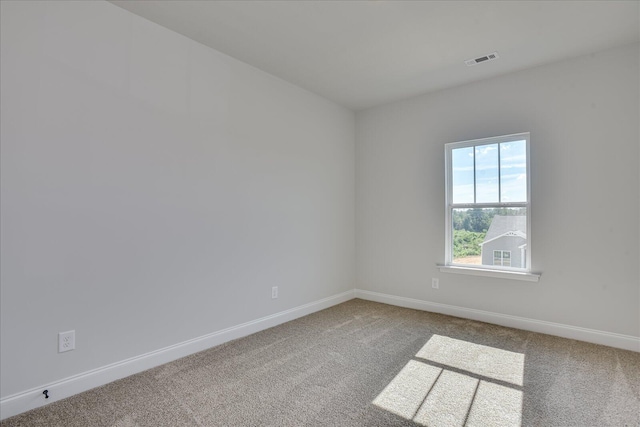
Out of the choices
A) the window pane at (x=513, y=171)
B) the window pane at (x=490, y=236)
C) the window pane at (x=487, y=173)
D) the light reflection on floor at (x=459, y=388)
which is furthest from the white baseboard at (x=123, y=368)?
the window pane at (x=513, y=171)

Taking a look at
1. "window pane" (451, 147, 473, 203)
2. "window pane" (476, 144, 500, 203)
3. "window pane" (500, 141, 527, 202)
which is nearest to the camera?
"window pane" (500, 141, 527, 202)

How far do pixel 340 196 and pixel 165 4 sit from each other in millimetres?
2768

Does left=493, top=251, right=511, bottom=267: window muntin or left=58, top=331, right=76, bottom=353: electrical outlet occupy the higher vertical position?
left=493, top=251, right=511, bottom=267: window muntin

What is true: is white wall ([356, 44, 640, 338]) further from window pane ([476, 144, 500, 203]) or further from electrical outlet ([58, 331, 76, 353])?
electrical outlet ([58, 331, 76, 353])

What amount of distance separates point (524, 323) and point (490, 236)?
0.90m

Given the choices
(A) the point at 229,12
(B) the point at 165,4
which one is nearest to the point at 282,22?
(A) the point at 229,12

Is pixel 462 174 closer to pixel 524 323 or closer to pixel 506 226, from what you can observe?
pixel 506 226

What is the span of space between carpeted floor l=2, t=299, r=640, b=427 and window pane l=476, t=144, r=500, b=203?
1391 millimetres

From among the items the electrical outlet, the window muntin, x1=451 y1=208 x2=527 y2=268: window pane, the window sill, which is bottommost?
the electrical outlet

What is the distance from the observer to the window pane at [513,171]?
3.30m

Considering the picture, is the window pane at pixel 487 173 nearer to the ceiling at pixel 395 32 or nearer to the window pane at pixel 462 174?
the window pane at pixel 462 174

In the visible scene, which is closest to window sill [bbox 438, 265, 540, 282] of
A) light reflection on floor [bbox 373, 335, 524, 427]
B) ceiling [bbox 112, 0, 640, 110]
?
light reflection on floor [bbox 373, 335, 524, 427]

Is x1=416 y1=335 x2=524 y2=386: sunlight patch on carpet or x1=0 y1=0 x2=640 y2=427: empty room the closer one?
x1=0 y1=0 x2=640 y2=427: empty room

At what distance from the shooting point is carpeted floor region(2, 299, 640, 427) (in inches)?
71.8
